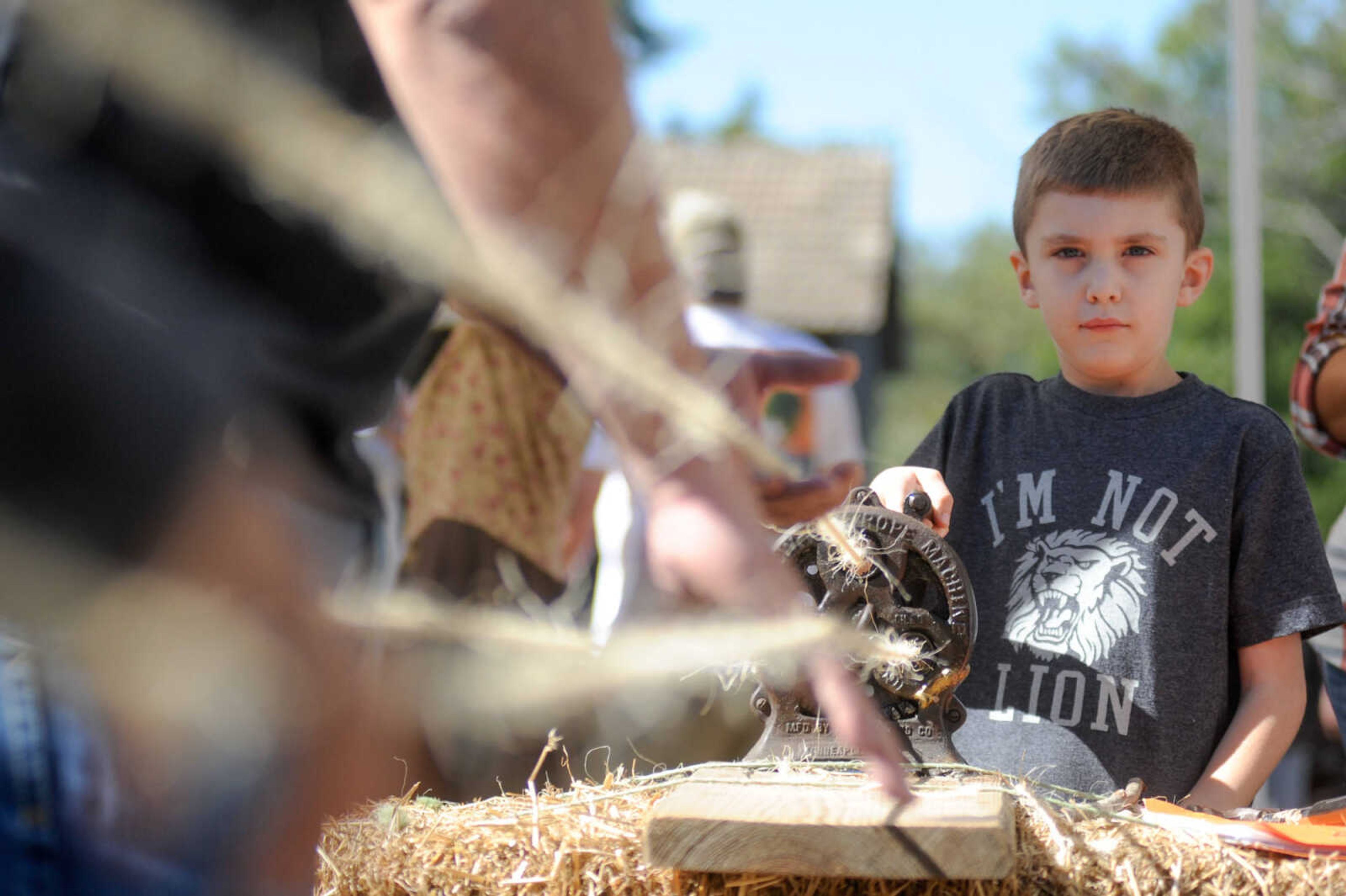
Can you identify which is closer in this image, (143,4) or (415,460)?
(143,4)

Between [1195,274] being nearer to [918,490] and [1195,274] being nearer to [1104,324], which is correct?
[1104,324]

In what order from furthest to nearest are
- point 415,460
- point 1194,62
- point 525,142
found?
point 1194,62 < point 415,460 < point 525,142

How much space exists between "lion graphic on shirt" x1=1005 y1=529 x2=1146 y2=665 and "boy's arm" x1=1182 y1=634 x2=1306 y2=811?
0.60 feet

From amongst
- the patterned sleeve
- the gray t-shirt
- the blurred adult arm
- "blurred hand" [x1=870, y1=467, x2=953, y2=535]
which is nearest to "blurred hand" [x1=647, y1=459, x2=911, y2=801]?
the blurred adult arm

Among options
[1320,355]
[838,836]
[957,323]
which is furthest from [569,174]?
[957,323]

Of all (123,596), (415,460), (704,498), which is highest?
(704,498)

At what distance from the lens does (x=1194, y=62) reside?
2270 cm

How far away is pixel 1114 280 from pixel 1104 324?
0.07m

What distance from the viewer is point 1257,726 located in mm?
1700

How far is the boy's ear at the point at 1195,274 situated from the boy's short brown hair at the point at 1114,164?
18 millimetres

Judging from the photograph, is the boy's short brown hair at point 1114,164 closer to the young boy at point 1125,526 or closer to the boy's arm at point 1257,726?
the young boy at point 1125,526

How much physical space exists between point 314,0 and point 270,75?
0.24 feet

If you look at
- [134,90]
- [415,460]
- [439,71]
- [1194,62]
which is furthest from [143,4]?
[1194,62]

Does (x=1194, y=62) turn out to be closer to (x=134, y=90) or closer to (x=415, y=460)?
(x=415, y=460)
